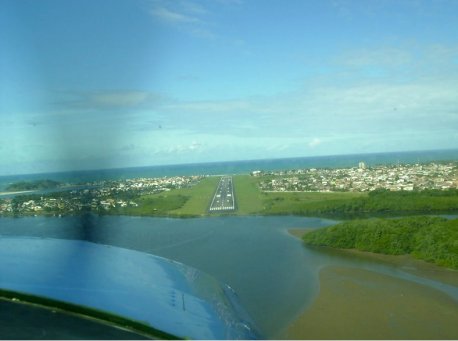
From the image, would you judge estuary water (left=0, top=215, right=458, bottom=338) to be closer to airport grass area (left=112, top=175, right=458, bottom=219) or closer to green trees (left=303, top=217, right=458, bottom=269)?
green trees (left=303, top=217, right=458, bottom=269)

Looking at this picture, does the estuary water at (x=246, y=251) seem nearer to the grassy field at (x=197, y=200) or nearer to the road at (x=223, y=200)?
the grassy field at (x=197, y=200)

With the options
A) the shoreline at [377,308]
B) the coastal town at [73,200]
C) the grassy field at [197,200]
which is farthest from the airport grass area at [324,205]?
the shoreline at [377,308]

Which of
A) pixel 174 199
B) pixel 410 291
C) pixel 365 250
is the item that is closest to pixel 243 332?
pixel 410 291

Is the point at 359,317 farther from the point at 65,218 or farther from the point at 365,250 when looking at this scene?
the point at 65,218

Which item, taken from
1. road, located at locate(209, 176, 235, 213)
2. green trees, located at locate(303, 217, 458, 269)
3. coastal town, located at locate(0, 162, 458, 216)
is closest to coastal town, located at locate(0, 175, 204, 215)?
coastal town, located at locate(0, 162, 458, 216)

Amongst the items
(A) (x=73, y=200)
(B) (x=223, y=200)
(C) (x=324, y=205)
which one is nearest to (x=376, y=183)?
(C) (x=324, y=205)

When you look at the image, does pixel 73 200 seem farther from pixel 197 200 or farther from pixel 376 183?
pixel 376 183
